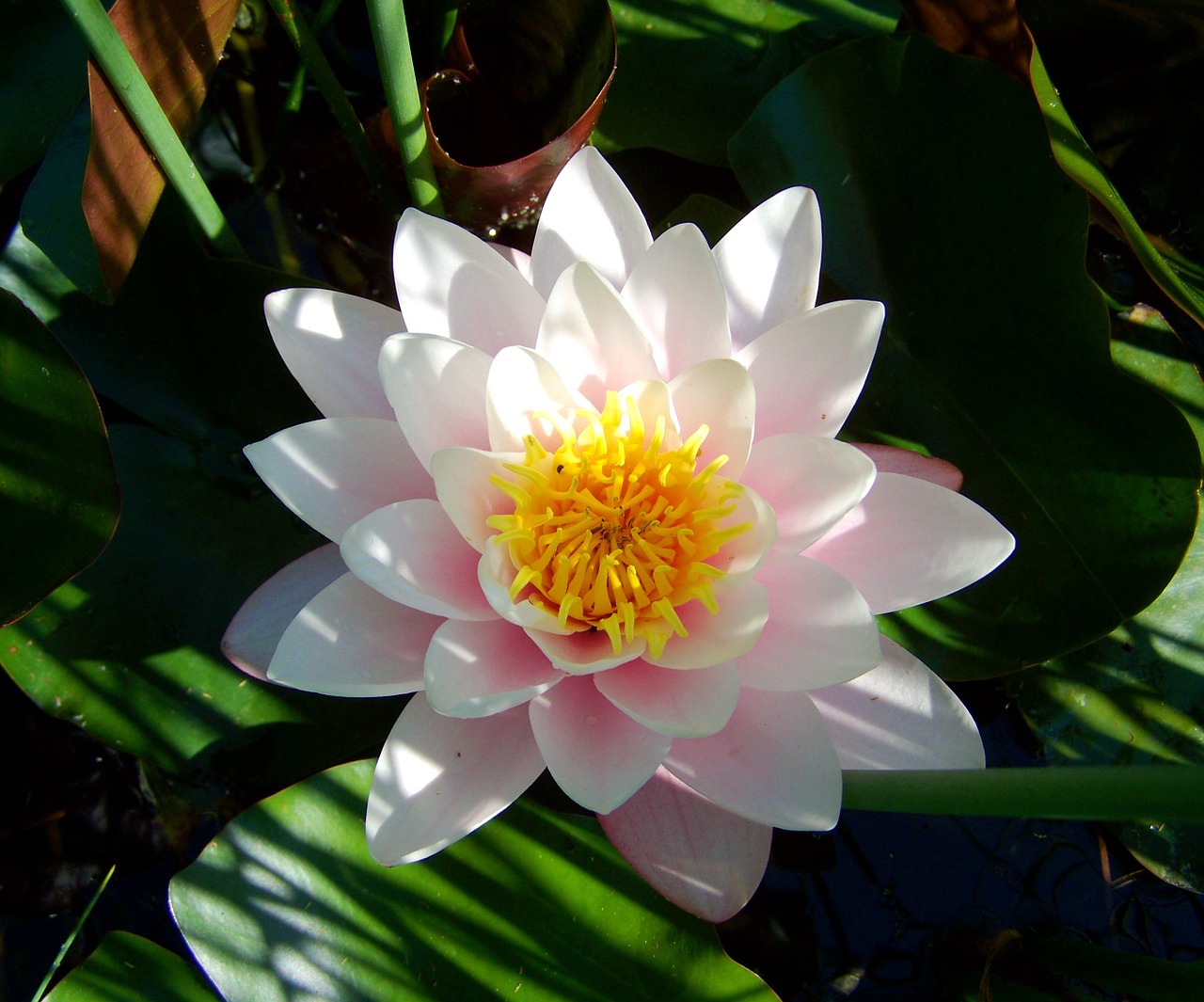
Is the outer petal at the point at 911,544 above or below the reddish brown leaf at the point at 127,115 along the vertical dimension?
below

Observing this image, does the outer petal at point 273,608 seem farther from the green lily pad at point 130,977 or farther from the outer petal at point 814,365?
the outer petal at point 814,365

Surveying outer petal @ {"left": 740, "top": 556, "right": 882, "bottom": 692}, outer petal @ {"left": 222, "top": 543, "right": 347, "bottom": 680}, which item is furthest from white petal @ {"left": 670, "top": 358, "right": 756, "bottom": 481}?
outer petal @ {"left": 222, "top": 543, "right": 347, "bottom": 680}

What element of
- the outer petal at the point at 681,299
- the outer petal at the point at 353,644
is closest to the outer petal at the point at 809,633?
the outer petal at the point at 681,299

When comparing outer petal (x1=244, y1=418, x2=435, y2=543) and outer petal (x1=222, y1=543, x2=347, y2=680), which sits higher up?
outer petal (x1=244, y1=418, x2=435, y2=543)

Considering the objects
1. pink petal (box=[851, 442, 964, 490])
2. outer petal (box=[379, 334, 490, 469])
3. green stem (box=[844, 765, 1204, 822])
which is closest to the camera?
green stem (box=[844, 765, 1204, 822])

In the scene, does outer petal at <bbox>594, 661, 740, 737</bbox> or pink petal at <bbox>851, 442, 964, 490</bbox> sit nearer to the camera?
outer petal at <bbox>594, 661, 740, 737</bbox>

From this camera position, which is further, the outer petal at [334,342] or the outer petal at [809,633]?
the outer petal at [334,342]

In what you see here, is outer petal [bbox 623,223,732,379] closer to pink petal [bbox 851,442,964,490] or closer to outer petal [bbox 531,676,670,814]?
pink petal [bbox 851,442,964,490]

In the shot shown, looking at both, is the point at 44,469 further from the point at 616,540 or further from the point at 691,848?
the point at 691,848
